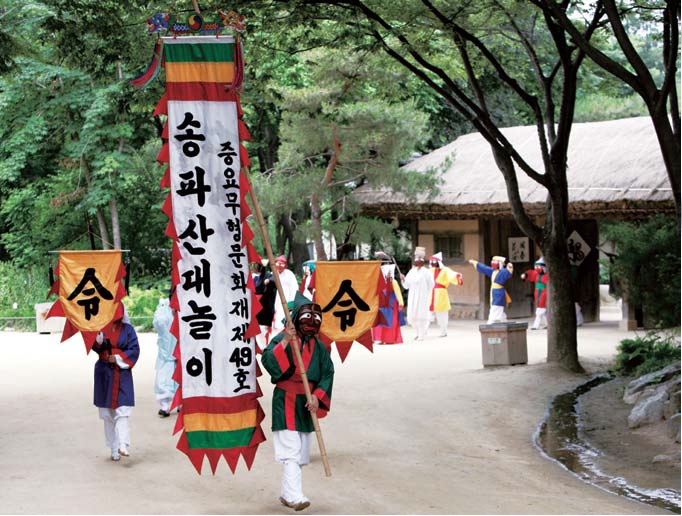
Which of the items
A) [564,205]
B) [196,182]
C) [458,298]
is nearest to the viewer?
[196,182]

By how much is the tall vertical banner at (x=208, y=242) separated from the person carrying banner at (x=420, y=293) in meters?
14.2

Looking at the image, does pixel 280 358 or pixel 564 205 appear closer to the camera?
pixel 280 358

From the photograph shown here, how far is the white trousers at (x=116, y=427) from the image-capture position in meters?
9.84

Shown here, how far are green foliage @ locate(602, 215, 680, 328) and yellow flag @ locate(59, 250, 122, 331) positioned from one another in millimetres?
11378

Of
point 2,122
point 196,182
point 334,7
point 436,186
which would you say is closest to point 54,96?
point 2,122

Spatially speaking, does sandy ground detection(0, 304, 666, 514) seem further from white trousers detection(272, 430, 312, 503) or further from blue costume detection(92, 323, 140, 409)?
blue costume detection(92, 323, 140, 409)

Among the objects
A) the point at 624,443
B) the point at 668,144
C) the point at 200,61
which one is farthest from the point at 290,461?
the point at 668,144

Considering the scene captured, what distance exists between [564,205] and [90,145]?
1489 centimetres

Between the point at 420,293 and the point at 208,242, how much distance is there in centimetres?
1449

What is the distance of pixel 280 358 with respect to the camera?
8.04m

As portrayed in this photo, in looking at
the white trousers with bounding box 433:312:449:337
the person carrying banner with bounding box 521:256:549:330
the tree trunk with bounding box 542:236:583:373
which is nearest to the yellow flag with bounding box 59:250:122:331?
the tree trunk with bounding box 542:236:583:373

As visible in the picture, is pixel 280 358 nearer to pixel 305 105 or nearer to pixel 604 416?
pixel 604 416

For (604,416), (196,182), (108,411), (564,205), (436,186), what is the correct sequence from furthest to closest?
(436,186)
(564,205)
(604,416)
(108,411)
(196,182)

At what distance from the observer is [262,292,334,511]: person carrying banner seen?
794 cm
